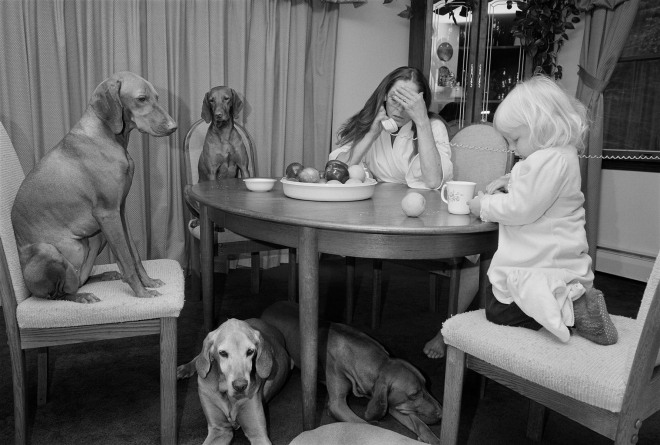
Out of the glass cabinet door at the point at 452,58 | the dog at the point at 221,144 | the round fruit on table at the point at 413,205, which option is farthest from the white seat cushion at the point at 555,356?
the glass cabinet door at the point at 452,58

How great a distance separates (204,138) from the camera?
3.24 metres

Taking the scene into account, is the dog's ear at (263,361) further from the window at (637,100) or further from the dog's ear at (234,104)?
the window at (637,100)

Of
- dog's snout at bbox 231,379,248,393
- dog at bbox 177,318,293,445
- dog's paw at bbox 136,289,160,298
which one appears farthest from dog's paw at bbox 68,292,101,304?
dog's snout at bbox 231,379,248,393

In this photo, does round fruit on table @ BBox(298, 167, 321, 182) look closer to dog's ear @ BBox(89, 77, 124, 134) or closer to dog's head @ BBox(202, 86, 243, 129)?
dog's ear @ BBox(89, 77, 124, 134)

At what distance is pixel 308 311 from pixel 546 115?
0.86 metres

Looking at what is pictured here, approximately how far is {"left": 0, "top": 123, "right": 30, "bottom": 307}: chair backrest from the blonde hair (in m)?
1.43

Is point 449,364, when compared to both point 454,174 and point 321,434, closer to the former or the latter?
point 321,434

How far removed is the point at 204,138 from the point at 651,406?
2.71m

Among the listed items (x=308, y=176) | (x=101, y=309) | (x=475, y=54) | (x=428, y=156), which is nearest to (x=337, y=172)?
(x=308, y=176)

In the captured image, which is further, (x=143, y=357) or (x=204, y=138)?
(x=204, y=138)

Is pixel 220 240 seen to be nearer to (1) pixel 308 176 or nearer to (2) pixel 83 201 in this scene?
(1) pixel 308 176

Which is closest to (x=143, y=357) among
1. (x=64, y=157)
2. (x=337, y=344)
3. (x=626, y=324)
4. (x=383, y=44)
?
(x=337, y=344)

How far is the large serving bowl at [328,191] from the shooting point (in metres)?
1.83

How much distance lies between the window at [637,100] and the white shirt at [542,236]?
289 cm
